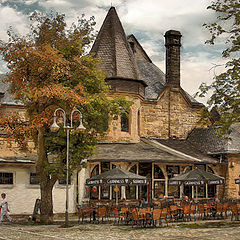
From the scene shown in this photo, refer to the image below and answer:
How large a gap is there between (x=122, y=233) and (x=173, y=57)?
2140cm

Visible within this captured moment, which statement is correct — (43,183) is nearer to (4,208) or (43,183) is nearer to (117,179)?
(4,208)

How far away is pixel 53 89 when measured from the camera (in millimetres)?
19562

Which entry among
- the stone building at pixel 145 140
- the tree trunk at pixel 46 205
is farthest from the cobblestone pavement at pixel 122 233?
the stone building at pixel 145 140

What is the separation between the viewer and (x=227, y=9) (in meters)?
21.1

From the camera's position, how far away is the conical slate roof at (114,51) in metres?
30.9

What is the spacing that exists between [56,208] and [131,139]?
321 inches

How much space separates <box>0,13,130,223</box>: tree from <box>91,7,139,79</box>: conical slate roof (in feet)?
29.4

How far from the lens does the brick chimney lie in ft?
116

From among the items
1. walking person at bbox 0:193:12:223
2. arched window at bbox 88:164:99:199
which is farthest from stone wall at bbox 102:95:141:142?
walking person at bbox 0:193:12:223

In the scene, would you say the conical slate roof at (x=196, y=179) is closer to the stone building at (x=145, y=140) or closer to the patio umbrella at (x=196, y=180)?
the patio umbrella at (x=196, y=180)

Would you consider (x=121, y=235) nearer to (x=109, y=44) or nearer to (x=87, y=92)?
(x=87, y=92)

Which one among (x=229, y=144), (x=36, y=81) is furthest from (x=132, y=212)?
(x=229, y=144)

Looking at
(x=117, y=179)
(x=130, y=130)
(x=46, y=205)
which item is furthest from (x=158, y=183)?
(x=46, y=205)

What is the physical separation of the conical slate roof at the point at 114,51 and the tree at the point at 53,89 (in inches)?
353
